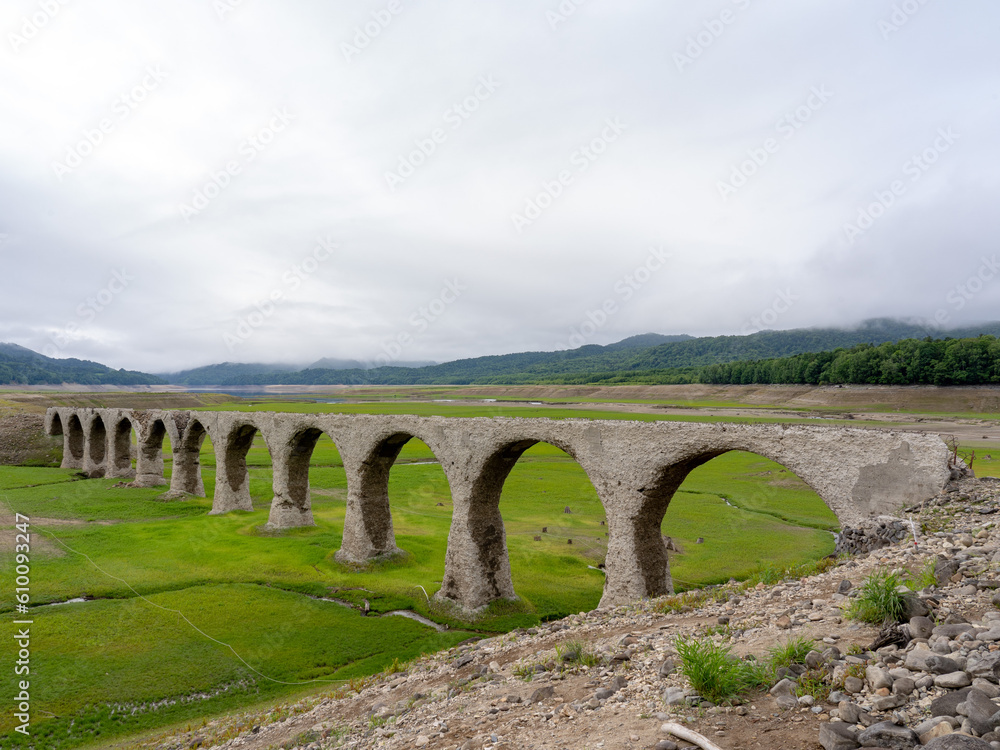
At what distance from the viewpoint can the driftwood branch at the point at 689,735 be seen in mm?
5188

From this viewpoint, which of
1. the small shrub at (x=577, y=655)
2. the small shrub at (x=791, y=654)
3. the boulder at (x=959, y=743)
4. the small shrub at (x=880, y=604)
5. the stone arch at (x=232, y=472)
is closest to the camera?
the boulder at (x=959, y=743)

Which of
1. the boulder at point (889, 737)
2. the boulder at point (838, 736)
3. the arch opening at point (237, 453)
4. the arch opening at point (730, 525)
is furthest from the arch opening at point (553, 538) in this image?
the arch opening at point (237, 453)

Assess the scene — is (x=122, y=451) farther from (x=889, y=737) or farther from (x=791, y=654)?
(x=889, y=737)

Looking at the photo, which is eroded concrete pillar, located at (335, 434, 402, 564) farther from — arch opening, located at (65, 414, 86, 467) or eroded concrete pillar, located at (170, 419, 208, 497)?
arch opening, located at (65, 414, 86, 467)

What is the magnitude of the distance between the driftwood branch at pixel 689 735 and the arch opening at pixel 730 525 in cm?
827

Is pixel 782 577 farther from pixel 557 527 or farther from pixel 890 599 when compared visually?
pixel 557 527

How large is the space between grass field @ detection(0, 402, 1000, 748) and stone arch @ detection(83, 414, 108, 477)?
9715 mm

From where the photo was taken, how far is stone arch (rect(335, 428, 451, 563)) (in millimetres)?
25562

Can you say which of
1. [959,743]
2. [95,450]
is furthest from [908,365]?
[95,450]

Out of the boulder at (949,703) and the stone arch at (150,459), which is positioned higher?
the boulder at (949,703)

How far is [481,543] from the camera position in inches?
830

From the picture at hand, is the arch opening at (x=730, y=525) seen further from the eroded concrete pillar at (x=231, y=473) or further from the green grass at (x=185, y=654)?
the eroded concrete pillar at (x=231, y=473)

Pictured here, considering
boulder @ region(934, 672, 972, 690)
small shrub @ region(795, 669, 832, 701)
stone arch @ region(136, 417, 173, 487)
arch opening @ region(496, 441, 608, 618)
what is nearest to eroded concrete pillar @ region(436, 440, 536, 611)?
arch opening @ region(496, 441, 608, 618)

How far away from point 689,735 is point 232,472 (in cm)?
3704
